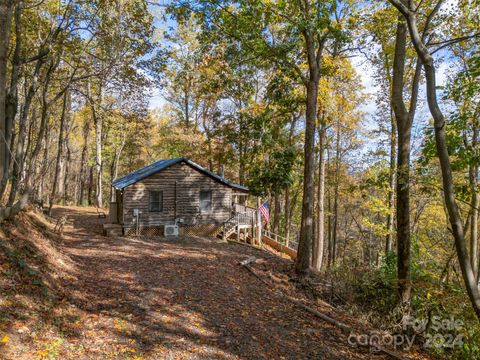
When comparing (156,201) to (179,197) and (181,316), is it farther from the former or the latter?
(181,316)

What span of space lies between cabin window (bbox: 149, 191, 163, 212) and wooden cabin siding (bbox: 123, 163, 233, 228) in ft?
0.59

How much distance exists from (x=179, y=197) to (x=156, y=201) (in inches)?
52.7

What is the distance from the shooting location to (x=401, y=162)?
27.0 ft

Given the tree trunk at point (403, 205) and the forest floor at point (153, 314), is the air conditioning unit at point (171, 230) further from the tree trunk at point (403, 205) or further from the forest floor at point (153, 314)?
the tree trunk at point (403, 205)

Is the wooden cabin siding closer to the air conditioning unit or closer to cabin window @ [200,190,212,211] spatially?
cabin window @ [200,190,212,211]

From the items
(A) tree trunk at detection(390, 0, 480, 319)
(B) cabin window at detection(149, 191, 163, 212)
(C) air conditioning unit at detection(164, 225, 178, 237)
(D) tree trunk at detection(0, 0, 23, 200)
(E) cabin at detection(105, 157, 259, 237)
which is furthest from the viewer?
(B) cabin window at detection(149, 191, 163, 212)

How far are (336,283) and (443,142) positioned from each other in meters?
6.02

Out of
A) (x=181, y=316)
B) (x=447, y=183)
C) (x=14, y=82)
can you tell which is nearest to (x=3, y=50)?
(x=14, y=82)

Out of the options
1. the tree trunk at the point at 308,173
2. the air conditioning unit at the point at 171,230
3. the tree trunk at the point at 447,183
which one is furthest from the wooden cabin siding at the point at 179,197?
the tree trunk at the point at 447,183

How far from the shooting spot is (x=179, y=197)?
1780 cm

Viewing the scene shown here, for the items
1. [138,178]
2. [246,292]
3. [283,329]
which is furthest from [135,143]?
[283,329]

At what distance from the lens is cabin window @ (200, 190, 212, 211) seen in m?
18.6

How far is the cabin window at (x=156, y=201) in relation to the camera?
1712cm

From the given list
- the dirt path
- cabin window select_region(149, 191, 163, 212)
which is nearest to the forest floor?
the dirt path
